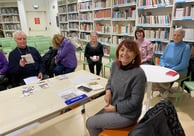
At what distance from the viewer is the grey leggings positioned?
4.10 ft

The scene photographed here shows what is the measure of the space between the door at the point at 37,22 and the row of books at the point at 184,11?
7.29 m

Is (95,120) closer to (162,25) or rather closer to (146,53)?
(146,53)

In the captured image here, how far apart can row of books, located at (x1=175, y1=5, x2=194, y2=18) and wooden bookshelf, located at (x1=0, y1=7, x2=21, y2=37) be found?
7542 millimetres

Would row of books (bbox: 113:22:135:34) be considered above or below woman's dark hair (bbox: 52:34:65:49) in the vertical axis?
above

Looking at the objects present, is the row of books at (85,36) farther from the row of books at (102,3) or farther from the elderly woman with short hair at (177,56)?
the elderly woman with short hair at (177,56)

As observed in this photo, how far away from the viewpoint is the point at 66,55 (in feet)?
9.45

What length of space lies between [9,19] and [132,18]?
6851 millimetres

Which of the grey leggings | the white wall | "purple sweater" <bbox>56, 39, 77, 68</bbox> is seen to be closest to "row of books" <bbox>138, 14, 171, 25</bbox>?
"purple sweater" <bbox>56, 39, 77, 68</bbox>

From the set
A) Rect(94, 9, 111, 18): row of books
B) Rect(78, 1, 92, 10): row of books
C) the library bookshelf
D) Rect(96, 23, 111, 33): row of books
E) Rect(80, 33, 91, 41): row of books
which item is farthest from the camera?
Rect(80, 33, 91, 41): row of books

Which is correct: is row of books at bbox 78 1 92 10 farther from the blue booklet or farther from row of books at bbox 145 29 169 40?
the blue booklet

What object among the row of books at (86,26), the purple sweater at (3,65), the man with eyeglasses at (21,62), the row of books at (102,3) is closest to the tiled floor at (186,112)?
the man with eyeglasses at (21,62)

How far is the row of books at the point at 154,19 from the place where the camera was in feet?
11.0

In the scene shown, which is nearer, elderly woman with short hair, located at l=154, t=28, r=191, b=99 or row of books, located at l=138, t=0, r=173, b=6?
elderly woman with short hair, located at l=154, t=28, r=191, b=99

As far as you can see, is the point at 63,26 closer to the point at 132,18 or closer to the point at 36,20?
the point at 36,20
